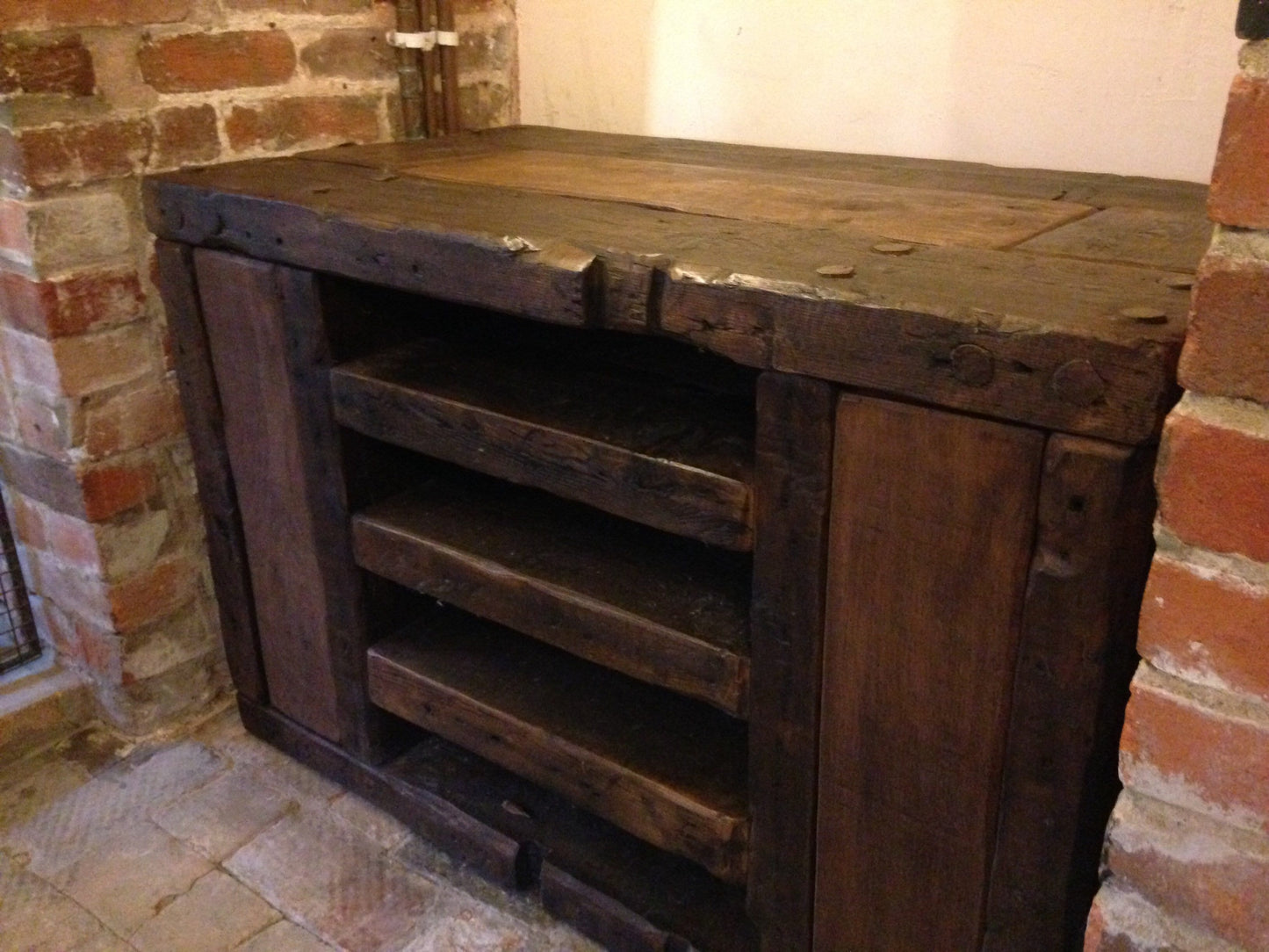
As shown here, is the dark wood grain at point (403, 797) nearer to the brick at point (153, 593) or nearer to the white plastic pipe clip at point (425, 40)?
the brick at point (153, 593)

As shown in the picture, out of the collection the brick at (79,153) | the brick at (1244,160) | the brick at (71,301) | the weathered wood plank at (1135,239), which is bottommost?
the brick at (71,301)

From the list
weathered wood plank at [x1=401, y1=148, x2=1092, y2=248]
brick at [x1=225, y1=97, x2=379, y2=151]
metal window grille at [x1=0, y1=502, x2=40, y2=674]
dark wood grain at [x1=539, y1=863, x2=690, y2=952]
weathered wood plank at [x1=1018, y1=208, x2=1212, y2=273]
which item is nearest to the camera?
weathered wood plank at [x1=1018, y1=208, x2=1212, y2=273]

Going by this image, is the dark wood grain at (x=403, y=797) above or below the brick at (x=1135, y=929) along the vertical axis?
below

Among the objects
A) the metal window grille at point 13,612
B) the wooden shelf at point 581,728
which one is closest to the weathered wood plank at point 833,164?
the wooden shelf at point 581,728

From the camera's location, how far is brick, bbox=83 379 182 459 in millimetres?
1525

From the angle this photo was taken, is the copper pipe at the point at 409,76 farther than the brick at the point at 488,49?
No

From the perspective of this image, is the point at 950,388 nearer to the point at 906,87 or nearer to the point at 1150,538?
the point at 1150,538

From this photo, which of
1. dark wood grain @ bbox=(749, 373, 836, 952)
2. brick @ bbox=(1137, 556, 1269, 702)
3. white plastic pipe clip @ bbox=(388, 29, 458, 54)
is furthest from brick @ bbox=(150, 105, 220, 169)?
brick @ bbox=(1137, 556, 1269, 702)

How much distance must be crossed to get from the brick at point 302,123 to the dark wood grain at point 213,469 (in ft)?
0.82

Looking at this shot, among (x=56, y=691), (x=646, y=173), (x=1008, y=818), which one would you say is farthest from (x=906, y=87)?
(x=56, y=691)

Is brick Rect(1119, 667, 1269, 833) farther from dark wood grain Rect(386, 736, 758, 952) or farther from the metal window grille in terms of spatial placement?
the metal window grille

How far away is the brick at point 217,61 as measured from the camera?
1.46 metres

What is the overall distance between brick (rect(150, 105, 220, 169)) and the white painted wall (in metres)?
0.61

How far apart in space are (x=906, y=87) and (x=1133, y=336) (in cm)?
90
